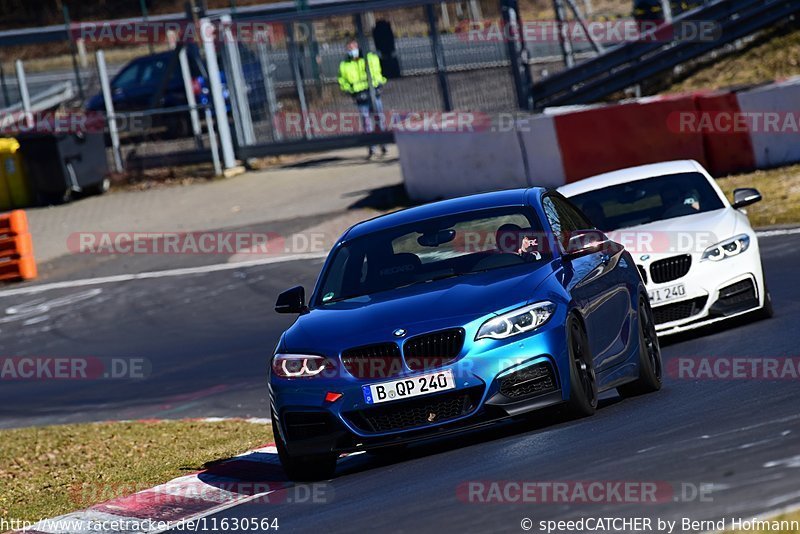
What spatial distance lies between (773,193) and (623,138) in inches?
107

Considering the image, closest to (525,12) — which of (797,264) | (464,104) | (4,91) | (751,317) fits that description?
(4,91)

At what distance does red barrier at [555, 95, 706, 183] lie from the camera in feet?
69.6

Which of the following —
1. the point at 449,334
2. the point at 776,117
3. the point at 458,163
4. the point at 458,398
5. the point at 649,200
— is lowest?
the point at 458,163

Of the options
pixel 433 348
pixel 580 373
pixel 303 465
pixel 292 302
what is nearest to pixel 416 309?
pixel 433 348

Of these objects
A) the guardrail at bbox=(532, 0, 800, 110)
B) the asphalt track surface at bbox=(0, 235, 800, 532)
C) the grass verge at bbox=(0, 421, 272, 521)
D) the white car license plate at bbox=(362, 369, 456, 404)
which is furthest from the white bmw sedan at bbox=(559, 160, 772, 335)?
the guardrail at bbox=(532, 0, 800, 110)

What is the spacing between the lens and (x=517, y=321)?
7.97m

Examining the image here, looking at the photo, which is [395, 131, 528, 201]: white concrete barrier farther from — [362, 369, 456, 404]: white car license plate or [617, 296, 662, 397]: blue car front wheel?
[362, 369, 456, 404]: white car license plate

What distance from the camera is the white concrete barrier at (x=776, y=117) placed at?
2022 centimetres

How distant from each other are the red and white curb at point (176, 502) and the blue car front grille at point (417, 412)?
0.66 metres

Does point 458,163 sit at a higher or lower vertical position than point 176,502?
lower

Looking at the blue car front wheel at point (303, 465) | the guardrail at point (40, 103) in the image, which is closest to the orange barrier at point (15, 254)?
the guardrail at point (40, 103)

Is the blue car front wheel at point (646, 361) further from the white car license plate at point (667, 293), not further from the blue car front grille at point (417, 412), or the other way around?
the white car license plate at point (667, 293)

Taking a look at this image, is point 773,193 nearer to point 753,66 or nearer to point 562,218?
point 753,66

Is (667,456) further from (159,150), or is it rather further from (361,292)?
(159,150)
